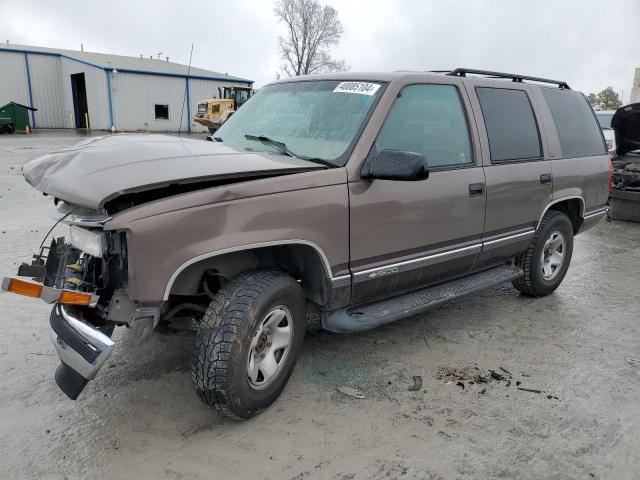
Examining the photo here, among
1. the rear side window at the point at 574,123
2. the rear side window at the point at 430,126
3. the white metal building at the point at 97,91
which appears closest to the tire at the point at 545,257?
the rear side window at the point at 574,123

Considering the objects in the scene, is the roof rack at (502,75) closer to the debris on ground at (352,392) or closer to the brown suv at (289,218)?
the brown suv at (289,218)

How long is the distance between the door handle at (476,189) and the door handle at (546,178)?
0.93m

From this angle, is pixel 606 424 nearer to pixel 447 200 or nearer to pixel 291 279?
pixel 447 200

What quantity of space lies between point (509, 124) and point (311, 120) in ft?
5.90

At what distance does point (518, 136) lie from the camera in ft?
14.4

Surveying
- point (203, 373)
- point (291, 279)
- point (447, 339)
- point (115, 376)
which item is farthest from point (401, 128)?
point (115, 376)

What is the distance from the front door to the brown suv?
0.01 meters

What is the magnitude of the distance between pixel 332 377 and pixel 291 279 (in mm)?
854

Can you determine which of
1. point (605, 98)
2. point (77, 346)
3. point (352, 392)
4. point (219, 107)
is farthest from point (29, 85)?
point (605, 98)

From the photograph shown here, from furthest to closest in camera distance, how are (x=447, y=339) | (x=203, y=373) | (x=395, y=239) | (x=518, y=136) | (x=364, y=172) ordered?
1. (x=518, y=136)
2. (x=447, y=339)
3. (x=395, y=239)
4. (x=364, y=172)
5. (x=203, y=373)

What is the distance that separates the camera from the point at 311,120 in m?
3.56

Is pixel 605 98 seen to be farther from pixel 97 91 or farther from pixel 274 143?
pixel 274 143

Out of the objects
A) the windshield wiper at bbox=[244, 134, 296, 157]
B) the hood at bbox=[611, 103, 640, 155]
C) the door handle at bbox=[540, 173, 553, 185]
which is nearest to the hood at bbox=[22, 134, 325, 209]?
the windshield wiper at bbox=[244, 134, 296, 157]

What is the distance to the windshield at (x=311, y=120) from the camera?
3.34 m
